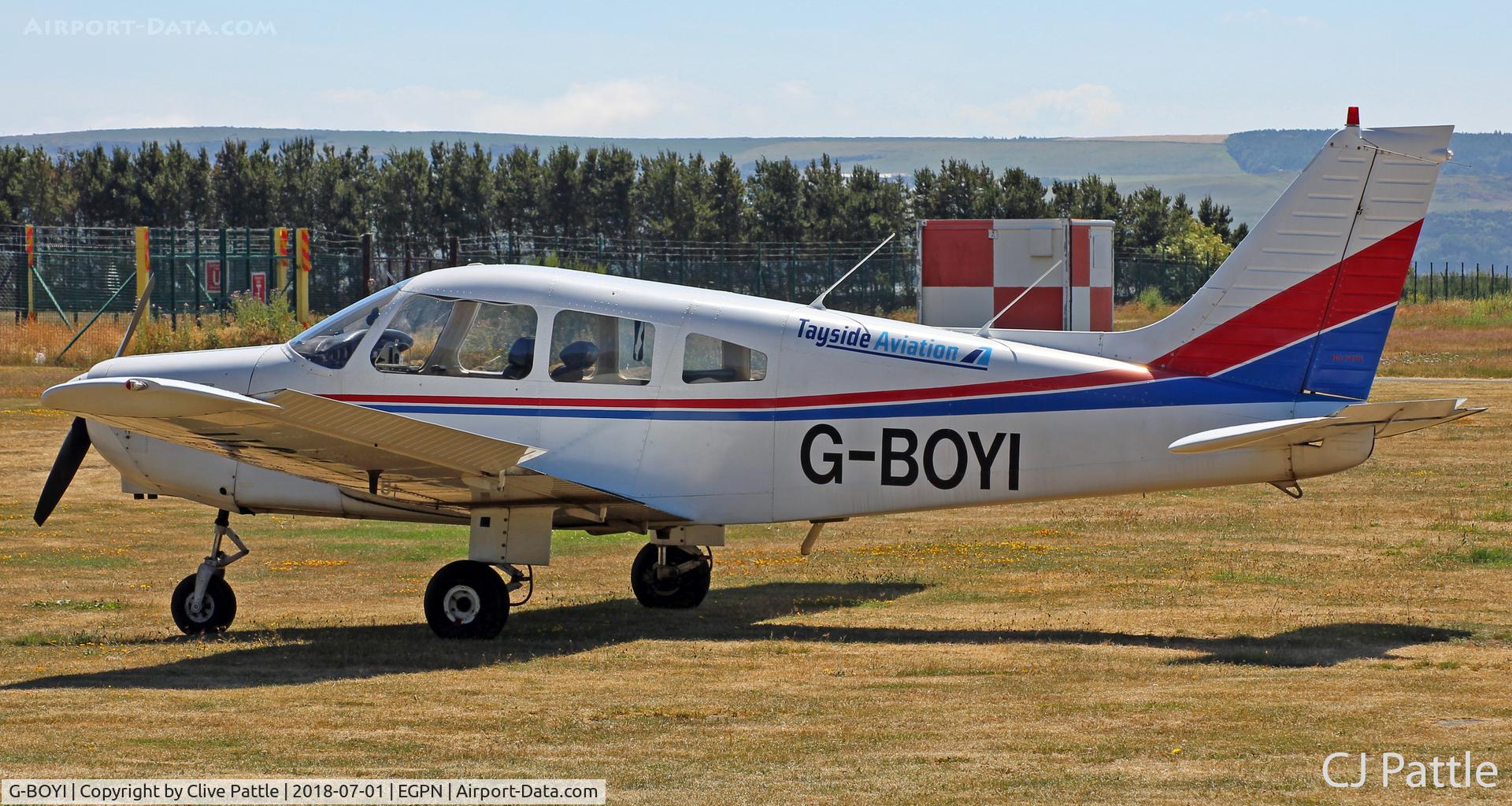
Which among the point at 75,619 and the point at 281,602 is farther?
the point at 281,602

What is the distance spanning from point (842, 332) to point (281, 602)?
5226 mm

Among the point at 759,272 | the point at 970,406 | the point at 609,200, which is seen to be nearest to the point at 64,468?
the point at 970,406

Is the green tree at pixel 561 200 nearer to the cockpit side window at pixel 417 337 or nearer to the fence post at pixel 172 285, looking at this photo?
the fence post at pixel 172 285

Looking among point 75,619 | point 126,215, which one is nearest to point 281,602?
point 75,619

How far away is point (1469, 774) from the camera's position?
24.5 ft

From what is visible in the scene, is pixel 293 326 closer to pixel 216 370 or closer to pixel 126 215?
pixel 216 370

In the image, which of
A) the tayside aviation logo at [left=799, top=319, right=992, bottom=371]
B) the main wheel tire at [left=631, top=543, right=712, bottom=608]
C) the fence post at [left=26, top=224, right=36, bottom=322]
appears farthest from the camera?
the fence post at [left=26, top=224, right=36, bottom=322]

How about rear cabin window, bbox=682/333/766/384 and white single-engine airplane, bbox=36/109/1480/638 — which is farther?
rear cabin window, bbox=682/333/766/384

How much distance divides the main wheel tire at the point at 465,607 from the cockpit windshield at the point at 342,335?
177 cm

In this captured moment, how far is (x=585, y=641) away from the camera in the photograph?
11922mm

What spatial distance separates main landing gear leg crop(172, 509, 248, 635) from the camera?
12.3 m

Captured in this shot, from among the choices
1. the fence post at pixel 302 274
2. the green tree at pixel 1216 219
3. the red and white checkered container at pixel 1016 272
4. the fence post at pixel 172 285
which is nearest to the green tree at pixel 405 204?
the fence post at pixel 172 285

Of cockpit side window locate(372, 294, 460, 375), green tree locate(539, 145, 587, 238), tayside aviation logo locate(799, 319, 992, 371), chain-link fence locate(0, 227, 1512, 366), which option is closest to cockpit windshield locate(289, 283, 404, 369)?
cockpit side window locate(372, 294, 460, 375)

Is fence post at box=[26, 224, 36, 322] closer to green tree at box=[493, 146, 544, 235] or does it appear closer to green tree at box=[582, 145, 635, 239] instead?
green tree at box=[493, 146, 544, 235]
